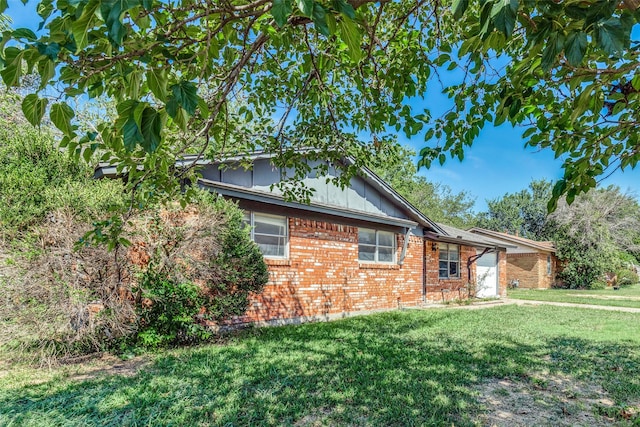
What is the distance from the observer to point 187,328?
22.1 feet

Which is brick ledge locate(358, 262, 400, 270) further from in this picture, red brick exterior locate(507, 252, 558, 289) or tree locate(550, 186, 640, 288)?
tree locate(550, 186, 640, 288)

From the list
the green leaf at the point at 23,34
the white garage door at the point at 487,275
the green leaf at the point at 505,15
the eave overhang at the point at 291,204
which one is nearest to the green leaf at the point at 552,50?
the green leaf at the point at 505,15

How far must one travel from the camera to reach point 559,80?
3.05 meters

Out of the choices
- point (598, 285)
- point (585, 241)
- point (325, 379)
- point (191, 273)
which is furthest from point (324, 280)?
point (598, 285)

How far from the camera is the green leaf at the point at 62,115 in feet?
5.39

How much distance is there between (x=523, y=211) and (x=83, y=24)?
169 ft

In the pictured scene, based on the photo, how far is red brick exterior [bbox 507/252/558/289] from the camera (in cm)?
2717

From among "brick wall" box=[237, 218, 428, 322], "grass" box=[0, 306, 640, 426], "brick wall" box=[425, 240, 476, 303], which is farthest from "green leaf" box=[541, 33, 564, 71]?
"brick wall" box=[425, 240, 476, 303]

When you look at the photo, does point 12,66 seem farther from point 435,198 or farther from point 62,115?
point 435,198

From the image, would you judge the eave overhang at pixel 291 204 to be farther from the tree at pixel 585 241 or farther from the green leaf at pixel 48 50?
the tree at pixel 585 241

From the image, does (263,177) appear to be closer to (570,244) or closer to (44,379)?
(44,379)

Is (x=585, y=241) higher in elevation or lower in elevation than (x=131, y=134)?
higher

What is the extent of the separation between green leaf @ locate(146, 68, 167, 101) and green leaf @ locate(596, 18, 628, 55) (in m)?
1.68

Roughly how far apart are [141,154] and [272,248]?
6.46 meters
